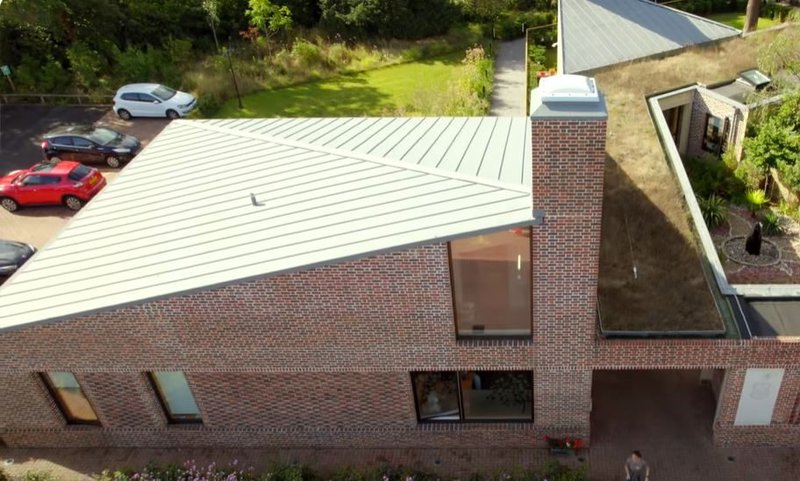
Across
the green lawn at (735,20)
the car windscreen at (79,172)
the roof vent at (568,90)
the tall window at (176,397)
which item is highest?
the roof vent at (568,90)

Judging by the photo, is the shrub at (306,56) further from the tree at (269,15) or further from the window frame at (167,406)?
the window frame at (167,406)

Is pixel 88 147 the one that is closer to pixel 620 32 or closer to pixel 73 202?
pixel 73 202

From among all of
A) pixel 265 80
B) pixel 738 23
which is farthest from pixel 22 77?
pixel 738 23

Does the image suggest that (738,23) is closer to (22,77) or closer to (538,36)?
(538,36)

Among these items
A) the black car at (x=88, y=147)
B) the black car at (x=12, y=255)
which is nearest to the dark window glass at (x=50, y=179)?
the black car at (x=88, y=147)

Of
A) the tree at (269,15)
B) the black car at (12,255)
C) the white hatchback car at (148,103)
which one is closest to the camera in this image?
the black car at (12,255)

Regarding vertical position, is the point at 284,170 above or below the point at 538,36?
above

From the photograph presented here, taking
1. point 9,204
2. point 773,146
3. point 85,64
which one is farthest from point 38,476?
point 85,64
